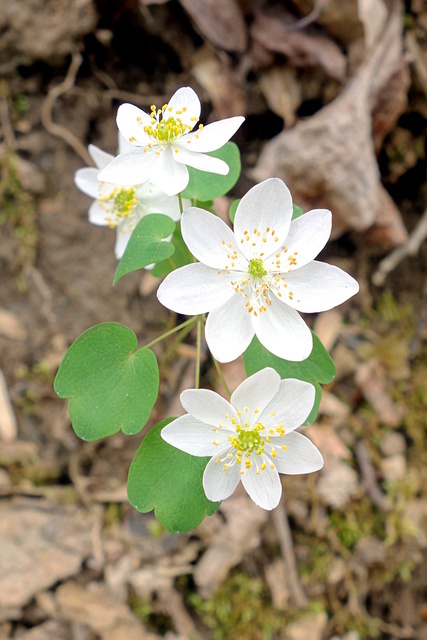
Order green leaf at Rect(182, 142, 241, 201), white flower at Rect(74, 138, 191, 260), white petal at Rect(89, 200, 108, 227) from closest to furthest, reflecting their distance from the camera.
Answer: green leaf at Rect(182, 142, 241, 201) → white flower at Rect(74, 138, 191, 260) → white petal at Rect(89, 200, 108, 227)

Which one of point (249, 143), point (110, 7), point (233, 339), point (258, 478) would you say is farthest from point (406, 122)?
point (258, 478)

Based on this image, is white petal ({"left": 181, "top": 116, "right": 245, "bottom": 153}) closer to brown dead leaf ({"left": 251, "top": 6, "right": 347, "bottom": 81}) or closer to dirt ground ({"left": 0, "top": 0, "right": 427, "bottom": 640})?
dirt ground ({"left": 0, "top": 0, "right": 427, "bottom": 640})

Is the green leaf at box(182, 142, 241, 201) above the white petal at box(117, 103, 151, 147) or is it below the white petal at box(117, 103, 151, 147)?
below

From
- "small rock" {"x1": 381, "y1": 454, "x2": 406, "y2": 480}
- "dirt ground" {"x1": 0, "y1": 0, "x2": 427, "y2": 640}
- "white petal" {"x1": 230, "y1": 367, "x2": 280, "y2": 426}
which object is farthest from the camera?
"small rock" {"x1": 381, "y1": 454, "x2": 406, "y2": 480}

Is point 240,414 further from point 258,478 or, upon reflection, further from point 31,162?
point 31,162

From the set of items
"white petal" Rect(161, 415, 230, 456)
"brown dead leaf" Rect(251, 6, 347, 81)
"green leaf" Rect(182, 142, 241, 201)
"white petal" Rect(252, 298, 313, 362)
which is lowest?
"white petal" Rect(161, 415, 230, 456)

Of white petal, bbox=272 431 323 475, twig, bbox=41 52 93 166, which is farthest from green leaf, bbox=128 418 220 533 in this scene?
twig, bbox=41 52 93 166

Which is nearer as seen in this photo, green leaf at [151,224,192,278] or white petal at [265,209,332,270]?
white petal at [265,209,332,270]

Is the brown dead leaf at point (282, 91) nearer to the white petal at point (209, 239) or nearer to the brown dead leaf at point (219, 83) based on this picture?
the brown dead leaf at point (219, 83)

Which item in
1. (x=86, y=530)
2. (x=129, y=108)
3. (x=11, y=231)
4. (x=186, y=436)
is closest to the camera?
(x=186, y=436)
